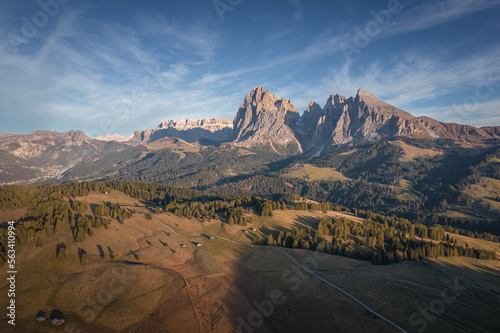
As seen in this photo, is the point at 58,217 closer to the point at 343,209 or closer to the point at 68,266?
the point at 68,266

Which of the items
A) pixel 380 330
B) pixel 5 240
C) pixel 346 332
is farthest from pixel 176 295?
pixel 5 240
